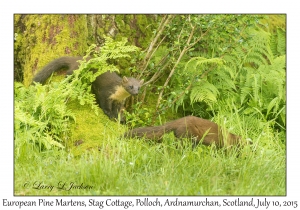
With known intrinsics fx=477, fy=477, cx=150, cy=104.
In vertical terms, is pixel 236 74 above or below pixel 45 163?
above

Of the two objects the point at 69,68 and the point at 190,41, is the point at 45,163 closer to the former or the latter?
the point at 69,68

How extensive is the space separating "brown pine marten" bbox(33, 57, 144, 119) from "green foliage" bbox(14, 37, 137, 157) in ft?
0.68

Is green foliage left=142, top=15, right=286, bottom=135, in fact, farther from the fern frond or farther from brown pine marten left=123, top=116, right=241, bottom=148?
brown pine marten left=123, top=116, right=241, bottom=148

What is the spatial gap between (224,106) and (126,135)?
1.92 m

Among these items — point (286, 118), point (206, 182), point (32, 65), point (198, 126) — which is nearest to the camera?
point (206, 182)

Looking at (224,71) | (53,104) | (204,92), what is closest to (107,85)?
(53,104)

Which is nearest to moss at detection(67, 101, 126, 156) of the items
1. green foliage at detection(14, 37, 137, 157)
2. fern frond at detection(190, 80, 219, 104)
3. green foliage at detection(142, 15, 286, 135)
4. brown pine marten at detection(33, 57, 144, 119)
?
green foliage at detection(14, 37, 137, 157)

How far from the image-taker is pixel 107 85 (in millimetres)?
7555

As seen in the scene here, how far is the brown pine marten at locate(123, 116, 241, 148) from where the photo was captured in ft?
20.3

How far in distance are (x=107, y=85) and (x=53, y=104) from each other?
1.31m

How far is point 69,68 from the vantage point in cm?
730

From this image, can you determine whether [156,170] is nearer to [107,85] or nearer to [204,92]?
[204,92]

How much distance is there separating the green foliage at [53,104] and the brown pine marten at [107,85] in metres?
0.21

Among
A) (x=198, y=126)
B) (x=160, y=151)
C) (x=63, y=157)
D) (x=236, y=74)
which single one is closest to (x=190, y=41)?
(x=236, y=74)
